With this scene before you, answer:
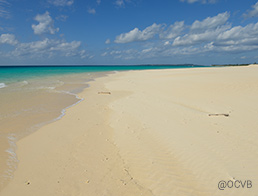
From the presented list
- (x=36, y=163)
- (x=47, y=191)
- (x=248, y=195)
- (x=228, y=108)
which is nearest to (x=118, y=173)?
(x=47, y=191)

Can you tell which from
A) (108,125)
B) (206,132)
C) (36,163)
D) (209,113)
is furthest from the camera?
(209,113)

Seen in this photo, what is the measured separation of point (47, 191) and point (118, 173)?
5.60 ft

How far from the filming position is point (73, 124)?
25.3ft

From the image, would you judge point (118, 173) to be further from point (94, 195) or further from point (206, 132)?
point (206, 132)

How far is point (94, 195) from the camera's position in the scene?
11.6ft

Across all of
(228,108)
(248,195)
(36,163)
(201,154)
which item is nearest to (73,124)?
(36,163)

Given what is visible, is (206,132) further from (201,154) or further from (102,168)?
(102,168)

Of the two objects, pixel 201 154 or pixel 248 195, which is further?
pixel 201 154

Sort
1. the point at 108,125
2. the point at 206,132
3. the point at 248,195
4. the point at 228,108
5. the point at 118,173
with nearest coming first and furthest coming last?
the point at 248,195, the point at 118,173, the point at 206,132, the point at 108,125, the point at 228,108

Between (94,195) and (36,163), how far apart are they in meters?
2.26

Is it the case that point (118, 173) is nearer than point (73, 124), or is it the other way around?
point (118, 173)

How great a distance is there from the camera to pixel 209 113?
865 cm

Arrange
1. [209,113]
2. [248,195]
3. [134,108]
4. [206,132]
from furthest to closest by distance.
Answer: [134,108] < [209,113] < [206,132] < [248,195]

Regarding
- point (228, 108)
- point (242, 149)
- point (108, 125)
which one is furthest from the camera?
point (228, 108)
